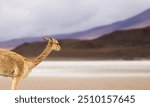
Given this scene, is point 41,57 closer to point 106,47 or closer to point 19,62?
point 19,62

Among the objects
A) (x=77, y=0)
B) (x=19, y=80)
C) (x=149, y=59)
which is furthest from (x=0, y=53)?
(x=149, y=59)

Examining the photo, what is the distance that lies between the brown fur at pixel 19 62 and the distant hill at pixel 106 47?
0.12 feet

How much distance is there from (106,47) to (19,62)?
0.62m

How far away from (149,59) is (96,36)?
0.40 meters

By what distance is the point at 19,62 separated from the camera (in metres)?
2.93

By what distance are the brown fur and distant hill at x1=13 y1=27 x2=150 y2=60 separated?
35mm

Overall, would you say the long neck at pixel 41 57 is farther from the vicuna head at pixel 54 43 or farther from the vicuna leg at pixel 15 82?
the vicuna leg at pixel 15 82

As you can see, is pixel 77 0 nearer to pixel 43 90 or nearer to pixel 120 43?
pixel 120 43

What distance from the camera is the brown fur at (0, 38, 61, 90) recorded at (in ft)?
9.60

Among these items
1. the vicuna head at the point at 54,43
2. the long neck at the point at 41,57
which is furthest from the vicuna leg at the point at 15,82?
the vicuna head at the point at 54,43

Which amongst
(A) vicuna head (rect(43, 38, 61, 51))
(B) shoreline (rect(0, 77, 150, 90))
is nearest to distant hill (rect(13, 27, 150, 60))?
(A) vicuna head (rect(43, 38, 61, 51))

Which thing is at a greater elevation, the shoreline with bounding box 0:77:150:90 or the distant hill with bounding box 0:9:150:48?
the distant hill with bounding box 0:9:150:48

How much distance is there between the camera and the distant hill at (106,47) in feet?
9.44

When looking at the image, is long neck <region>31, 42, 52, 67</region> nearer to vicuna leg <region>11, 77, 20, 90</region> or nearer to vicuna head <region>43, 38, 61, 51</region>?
vicuna head <region>43, 38, 61, 51</region>
